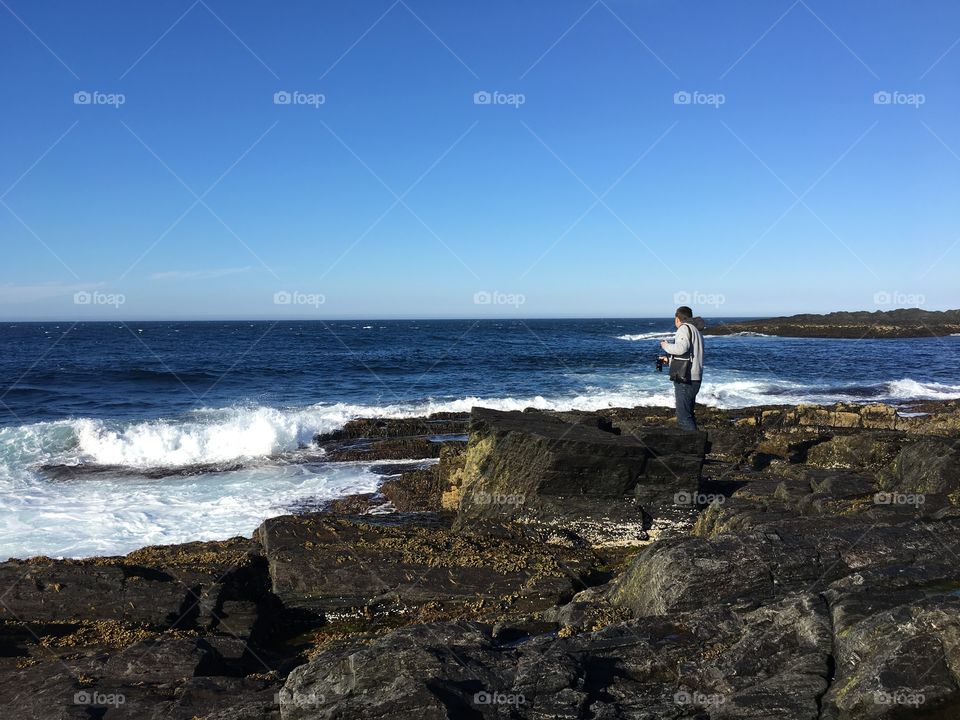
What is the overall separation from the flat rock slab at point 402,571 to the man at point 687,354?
4.25 m

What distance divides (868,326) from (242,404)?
97.6 metres

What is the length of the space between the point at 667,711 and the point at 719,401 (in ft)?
82.1

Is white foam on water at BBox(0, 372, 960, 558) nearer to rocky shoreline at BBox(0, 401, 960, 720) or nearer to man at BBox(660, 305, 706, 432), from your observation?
rocky shoreline at BBox(0, 401, 960, 720)

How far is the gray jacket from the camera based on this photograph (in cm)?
1167

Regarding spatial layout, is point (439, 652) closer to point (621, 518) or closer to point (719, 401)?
point (621, 518)

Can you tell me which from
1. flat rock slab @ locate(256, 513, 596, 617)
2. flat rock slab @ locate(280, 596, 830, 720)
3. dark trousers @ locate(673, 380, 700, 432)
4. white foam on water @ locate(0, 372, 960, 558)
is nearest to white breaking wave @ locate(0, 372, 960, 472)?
white foam on water @ locate(0, 372, 960, 558)

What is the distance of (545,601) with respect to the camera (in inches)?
295

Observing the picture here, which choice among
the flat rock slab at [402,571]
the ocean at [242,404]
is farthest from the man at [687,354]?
the ocean at [242,404]

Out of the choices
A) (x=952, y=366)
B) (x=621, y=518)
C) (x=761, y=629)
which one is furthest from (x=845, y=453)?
(x=952, y=366)

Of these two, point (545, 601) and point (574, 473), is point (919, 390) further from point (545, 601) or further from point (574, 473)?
point (545, 601)

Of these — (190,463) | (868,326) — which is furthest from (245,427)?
(868,326)

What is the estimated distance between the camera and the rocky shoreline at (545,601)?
4445mm

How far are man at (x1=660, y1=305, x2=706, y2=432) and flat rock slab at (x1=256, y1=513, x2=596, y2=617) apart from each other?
4250 millimetres

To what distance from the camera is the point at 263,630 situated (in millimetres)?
7086
